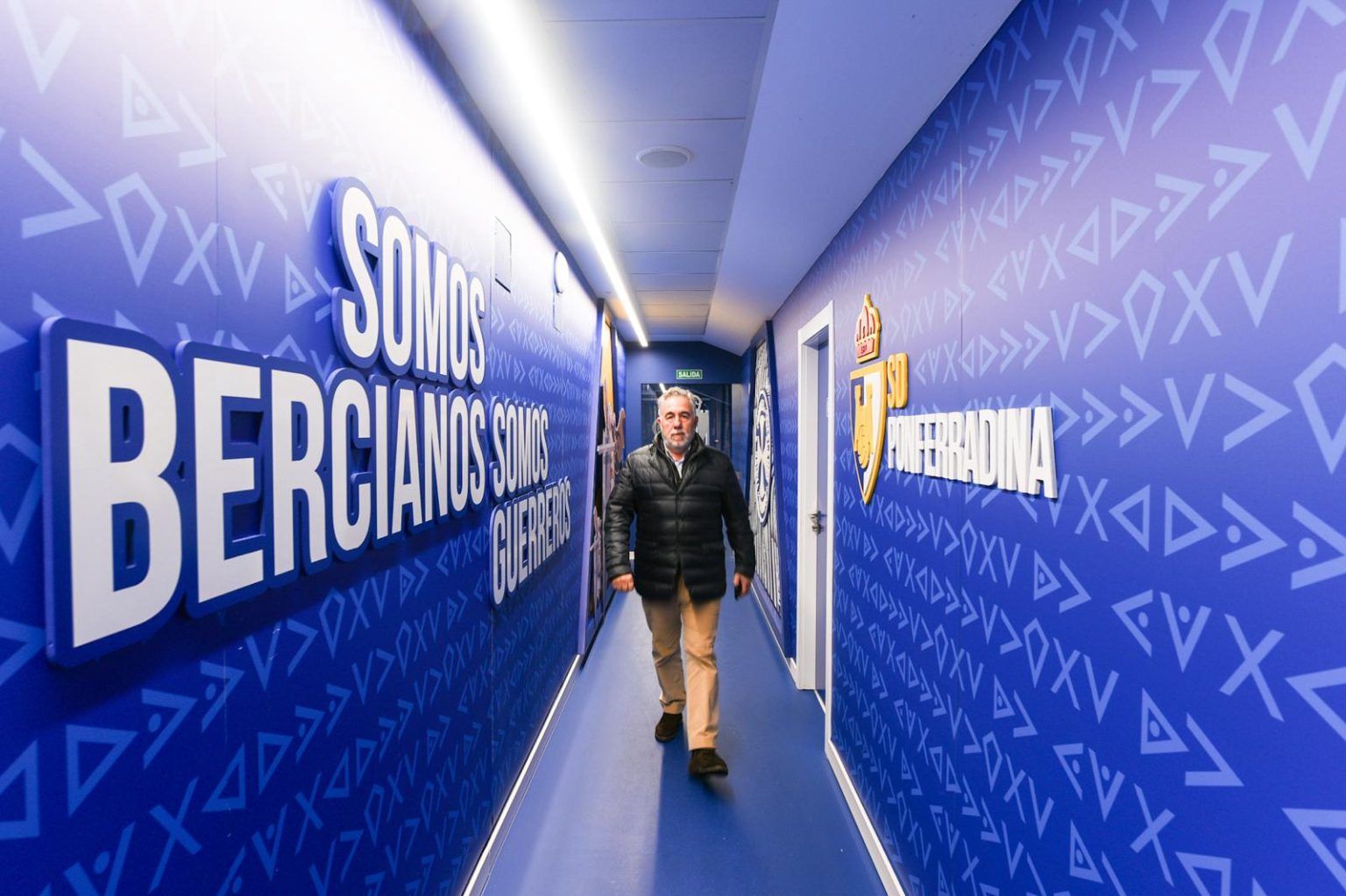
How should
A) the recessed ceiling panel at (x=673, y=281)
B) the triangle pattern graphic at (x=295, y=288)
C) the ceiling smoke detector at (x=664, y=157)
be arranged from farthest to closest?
the recessed ceiling panel at (x=673, y=281) < the ceiling smoke detector at (x=664, y=157) < the triangle pattern graphic at (x=295, y=288)

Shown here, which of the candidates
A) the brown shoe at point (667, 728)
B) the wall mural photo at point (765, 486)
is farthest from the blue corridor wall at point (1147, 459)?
the wall mural photo at point (765, 486)

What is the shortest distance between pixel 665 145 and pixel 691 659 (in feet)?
7.06

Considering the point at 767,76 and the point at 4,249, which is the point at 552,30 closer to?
the point at 767,76

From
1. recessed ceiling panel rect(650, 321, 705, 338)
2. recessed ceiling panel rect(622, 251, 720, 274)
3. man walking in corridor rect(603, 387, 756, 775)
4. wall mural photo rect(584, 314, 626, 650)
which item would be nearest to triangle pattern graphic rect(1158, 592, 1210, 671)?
man walking in corridor rect(603, 387, 756, 775)

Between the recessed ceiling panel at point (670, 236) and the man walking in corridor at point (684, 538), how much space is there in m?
0.91

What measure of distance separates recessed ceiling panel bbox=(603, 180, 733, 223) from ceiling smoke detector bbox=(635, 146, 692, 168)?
0.18 meters

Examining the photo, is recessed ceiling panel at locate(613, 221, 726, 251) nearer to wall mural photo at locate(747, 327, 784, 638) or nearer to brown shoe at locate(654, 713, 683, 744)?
wall mural photo at locate(747, 327, 784, 638)

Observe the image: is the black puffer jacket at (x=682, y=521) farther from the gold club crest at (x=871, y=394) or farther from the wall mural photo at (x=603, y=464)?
the wall mural photo at (x=603, y=464)

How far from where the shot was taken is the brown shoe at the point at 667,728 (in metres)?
3.07

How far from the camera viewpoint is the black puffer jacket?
2932mm

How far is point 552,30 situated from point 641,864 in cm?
259

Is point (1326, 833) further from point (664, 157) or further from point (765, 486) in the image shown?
point (765, 486)

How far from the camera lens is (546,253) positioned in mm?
3141

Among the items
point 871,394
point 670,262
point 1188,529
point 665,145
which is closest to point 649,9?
point 665,145
